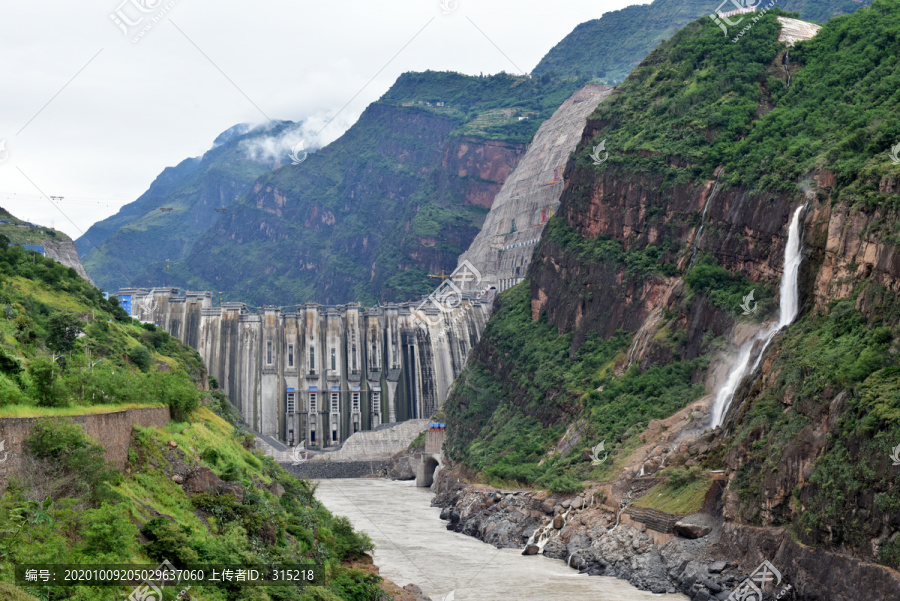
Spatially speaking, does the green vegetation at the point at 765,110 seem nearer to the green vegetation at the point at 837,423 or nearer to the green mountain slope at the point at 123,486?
the green vegetation at the point at 837,423

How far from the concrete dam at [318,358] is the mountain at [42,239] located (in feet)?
60.3

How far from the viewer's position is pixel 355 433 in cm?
13600

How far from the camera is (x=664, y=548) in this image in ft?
188

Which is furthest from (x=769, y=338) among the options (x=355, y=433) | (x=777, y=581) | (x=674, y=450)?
(x=355, y=433)

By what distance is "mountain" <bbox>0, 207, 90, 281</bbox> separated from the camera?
4163 inches

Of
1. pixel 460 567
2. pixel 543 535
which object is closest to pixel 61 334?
pixel 460 567

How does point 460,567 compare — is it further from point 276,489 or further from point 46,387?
point 46,387

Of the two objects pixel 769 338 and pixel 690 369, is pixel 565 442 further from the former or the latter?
pixel 769 338

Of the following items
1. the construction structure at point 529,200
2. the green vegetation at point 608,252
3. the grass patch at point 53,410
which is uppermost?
the construction structure at point 529,200

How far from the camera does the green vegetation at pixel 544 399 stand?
75562 mm

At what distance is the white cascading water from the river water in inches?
544

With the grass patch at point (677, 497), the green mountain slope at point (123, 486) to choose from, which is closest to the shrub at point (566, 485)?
the grass patch at point (677, 497)

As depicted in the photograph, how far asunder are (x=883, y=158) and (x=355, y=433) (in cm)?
8739

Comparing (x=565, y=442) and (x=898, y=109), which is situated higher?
(x=898, y=109)
